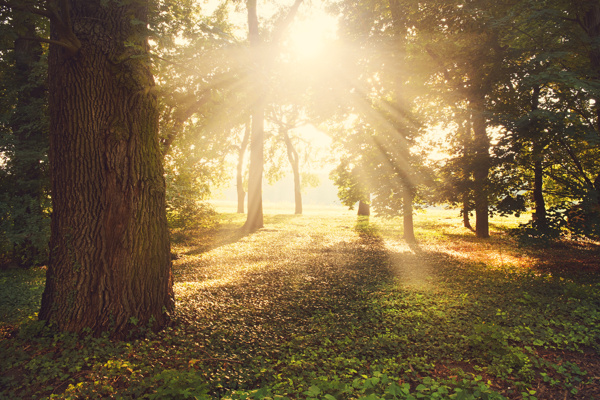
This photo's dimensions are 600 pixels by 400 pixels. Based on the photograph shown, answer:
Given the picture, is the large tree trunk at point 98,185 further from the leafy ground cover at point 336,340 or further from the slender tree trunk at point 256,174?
the slender tree trunk at point 256,174

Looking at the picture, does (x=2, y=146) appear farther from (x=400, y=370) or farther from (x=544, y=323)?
(x=544, y=323)

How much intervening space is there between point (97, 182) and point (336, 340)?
Result: 435cm

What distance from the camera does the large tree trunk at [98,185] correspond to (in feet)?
14.9

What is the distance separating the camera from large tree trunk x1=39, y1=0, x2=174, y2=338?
455 cm

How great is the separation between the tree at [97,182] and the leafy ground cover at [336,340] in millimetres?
505

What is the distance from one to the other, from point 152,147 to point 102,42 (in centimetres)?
169

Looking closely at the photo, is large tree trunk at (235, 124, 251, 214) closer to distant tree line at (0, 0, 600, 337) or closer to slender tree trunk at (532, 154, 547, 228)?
distant tree line at (0, 0, 600, 337)

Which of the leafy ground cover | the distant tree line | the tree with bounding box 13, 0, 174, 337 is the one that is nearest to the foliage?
the distant tree line

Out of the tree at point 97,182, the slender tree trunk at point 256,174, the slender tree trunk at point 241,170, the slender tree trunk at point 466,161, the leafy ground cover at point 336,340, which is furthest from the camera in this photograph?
the slender tree trunk at point 241,170

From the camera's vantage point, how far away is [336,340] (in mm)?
4887

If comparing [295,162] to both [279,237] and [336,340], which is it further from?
[336,340]

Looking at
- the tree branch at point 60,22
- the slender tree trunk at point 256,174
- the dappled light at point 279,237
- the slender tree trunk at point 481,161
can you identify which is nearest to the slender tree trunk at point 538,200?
the dappled light at point 279,237

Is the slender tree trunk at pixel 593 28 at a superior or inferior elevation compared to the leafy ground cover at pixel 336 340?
superior

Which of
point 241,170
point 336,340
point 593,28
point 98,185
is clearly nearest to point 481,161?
point 593,28
